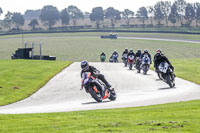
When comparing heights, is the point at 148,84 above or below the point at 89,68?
below

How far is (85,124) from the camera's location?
10.7 meters

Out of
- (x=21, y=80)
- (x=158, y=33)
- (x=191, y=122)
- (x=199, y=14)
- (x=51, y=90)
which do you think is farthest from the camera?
(x=199, y=14)

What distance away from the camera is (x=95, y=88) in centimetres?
1775

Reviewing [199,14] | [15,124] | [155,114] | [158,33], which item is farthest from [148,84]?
[199,14]

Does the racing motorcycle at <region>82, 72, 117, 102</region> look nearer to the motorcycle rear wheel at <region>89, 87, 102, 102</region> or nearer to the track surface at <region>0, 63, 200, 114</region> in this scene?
the motorcycle rear wheel at <region>89, 87, 102, 102</region>

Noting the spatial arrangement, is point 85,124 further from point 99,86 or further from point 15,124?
point 99,86

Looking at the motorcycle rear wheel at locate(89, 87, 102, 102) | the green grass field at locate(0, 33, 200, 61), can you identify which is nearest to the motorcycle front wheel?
the motorcycle rear wheel at locate(89, 87, 102, 102)

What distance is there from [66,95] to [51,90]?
298 centimetres

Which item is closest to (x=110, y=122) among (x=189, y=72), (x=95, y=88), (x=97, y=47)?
(x=95, y=88)

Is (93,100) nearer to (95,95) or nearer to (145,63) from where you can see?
(95,95)

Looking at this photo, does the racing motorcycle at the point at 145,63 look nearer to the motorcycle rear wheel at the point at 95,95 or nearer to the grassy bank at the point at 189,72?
the grassy bank at the point at 189,72

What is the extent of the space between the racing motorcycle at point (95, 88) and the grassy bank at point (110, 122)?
4.08 meters

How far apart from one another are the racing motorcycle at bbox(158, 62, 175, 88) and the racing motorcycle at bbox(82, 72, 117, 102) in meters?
5.92

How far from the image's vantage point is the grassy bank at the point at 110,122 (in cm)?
974
